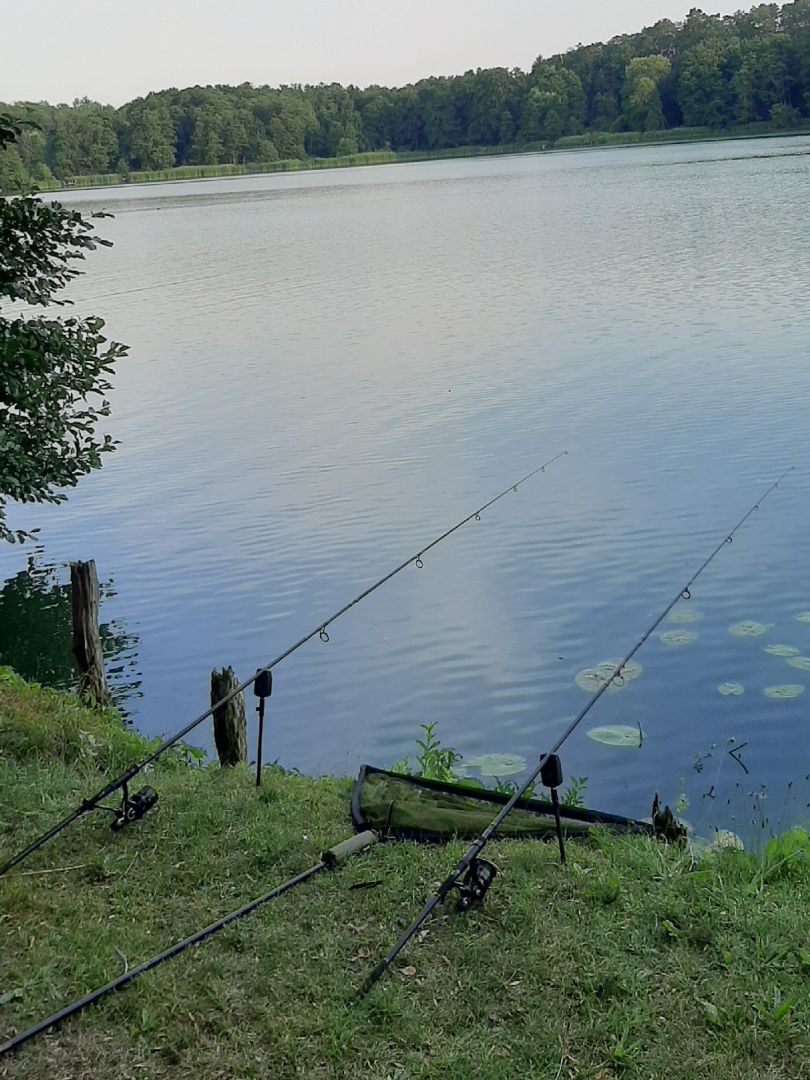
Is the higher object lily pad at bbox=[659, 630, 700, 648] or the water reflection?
lily pad at bbox=[659, 630, 700, 648]

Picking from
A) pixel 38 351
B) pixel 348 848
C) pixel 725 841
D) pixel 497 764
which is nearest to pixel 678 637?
pixel 497 764

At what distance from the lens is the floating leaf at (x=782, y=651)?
8.95m

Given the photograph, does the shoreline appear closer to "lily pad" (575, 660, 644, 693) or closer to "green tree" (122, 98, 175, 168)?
"green tree" (122, 98, 175, 168)

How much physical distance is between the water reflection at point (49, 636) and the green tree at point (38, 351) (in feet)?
5.55

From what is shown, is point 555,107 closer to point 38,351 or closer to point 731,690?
point 731,690

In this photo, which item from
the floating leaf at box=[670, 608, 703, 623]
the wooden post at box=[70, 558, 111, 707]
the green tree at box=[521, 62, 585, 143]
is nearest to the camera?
the wooden post at box=[70, 558, 111, 707]

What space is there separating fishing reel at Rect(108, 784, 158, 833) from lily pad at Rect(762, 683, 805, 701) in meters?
4.67

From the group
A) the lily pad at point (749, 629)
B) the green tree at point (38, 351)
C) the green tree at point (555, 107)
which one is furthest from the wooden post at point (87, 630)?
the green tree at point (555, 107)

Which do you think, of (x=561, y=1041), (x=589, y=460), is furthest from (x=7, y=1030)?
(x=589, y=460)

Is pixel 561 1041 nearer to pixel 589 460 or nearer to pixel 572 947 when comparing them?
pixel 572 947

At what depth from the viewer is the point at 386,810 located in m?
5.74

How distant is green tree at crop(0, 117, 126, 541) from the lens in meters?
7.31

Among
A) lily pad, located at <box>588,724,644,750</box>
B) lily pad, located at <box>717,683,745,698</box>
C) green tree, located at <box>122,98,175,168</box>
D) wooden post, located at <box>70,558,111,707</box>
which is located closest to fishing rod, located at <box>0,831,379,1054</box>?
lily pad, located at <box>588,724,644,750</box>

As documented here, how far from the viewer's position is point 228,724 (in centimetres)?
713
